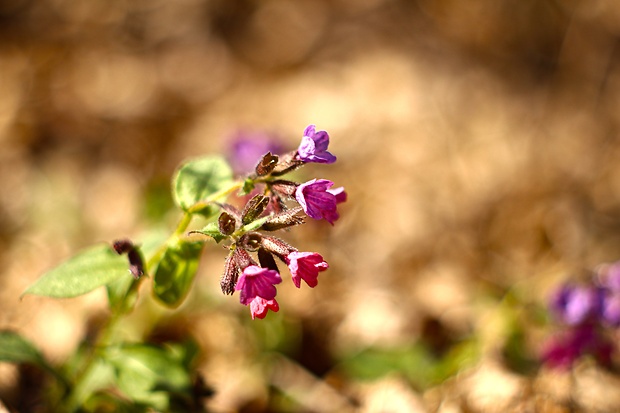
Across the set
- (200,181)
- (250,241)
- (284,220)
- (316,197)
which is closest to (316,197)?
(316,197)

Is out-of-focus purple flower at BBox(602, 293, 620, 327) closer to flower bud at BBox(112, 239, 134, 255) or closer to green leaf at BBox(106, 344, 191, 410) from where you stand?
green leaf at BBox(106, 344, 191, 410)

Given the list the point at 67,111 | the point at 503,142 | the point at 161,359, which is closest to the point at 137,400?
the point at 161,359

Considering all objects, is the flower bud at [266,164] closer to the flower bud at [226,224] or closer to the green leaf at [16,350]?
the flower bud at [226,224]

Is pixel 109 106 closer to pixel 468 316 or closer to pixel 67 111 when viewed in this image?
pixel 67 111

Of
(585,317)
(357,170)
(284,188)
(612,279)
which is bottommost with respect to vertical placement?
(357,170)

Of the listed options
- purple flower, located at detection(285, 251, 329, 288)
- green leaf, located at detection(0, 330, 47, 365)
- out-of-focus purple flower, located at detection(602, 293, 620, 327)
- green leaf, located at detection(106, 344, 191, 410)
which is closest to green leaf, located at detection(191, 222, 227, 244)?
purple flower, located at detection(285, 251, 329, 288)

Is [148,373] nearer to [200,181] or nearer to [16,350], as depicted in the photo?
[16,350]
